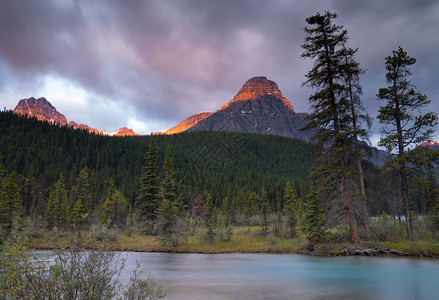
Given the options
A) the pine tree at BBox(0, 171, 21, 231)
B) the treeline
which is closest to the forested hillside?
the treeline

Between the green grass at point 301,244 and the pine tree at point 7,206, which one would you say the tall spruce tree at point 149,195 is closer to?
the green grass at point 301,244

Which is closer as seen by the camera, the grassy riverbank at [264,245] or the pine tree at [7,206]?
the grassy riverbank at [264,245]

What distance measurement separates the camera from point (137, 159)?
176 meters

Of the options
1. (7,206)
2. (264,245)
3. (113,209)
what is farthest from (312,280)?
(113,209)

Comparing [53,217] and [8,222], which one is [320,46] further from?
[53,217]

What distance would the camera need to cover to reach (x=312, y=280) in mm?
12719

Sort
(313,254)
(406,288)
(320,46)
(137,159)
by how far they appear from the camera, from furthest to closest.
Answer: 1. (137,159)
2. (320,46)
3. (313,254)
4. (406,288)

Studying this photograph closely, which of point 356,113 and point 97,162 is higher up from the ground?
point 97,162

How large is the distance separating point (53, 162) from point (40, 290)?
6807 inches

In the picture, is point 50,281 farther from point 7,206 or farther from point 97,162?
point 97,162

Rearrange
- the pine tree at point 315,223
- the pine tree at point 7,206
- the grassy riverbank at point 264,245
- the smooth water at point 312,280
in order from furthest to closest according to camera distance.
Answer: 1. the pine tree at point 7,206
2. the pine tree at point 315,223
3. the grassy riverbank at point 264,245
4. the smooth water at point 312,280

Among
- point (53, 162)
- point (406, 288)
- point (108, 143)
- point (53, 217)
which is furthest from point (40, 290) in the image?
point (108, 143)

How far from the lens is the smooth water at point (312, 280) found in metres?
10.2

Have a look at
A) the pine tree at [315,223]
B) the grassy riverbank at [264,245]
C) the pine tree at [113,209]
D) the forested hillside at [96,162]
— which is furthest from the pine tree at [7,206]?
the forested hillside at [96,162]
